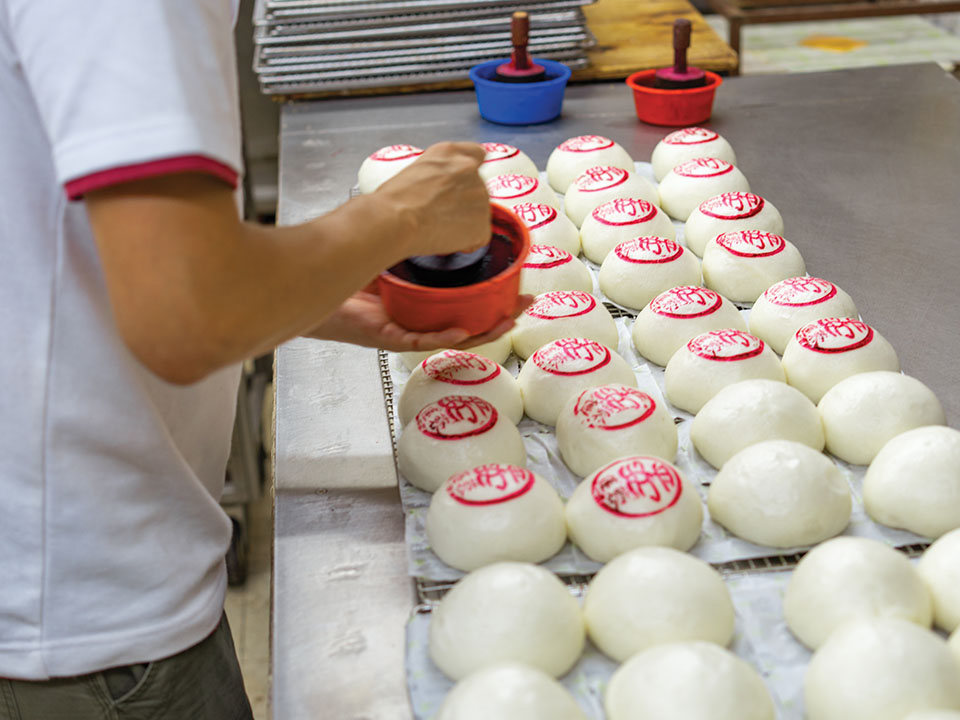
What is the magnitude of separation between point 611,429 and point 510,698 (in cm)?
49

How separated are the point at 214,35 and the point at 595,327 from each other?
36.2 inches

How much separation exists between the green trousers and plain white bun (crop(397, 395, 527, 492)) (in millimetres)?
359

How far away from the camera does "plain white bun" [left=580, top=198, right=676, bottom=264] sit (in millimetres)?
1892

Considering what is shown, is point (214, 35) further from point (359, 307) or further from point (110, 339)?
point (359, 307)

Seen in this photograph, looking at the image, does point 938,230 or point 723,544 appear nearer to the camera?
point 723,544

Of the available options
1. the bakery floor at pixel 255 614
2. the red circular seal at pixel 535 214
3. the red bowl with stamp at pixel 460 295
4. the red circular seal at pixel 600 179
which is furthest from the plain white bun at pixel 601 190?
the bakery floor at pixel 255 614

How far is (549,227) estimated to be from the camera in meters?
1.91

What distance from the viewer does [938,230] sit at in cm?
195

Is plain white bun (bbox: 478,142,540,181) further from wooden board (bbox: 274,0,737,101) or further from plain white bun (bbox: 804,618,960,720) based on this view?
plain white bun (bbox: 804,618,960,720)

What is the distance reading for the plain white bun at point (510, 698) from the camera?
896mm

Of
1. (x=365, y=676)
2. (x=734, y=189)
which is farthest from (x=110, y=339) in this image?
(x=734, y=189)

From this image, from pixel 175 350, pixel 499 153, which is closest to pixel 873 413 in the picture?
pixel 175 350

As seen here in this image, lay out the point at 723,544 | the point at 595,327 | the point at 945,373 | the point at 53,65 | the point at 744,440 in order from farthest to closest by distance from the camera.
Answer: the point at 595,327
the point at 945,373
the point at 744,440
the point at 723,544
the point at 53,65

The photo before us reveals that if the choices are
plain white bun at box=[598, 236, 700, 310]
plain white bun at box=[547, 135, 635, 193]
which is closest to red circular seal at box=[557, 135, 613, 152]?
plain white bun at box=[547, 135, 635, 193]
